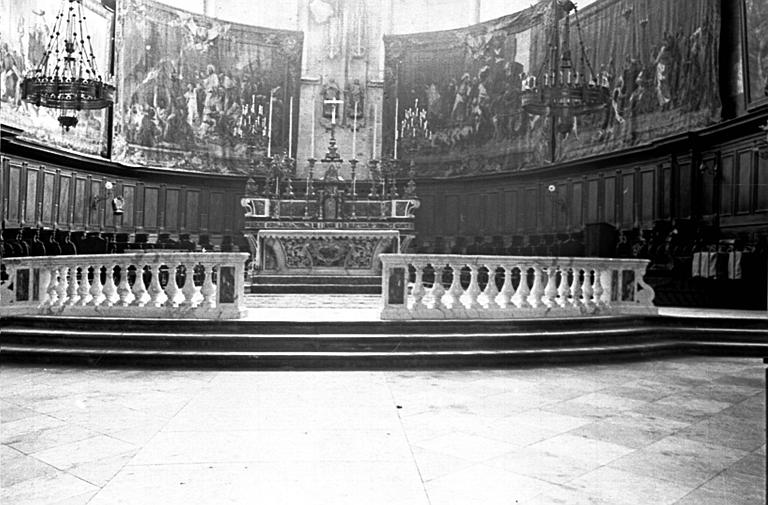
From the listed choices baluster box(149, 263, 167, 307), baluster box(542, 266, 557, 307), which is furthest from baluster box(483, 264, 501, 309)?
baluster box(149, 263, 167, 307)

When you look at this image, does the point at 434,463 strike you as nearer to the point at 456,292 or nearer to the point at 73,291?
the point at 456,292

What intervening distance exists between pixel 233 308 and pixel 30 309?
2.96 metres

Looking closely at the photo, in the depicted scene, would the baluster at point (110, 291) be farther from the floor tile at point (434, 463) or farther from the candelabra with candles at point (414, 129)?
the candelabra with candles at point (414, 129)

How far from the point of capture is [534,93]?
1248 centimetres

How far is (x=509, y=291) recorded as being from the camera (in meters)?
8.38

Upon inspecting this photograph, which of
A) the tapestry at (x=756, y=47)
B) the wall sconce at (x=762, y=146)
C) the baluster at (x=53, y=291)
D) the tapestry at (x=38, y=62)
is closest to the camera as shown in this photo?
the baluster at (x=53, y=291)

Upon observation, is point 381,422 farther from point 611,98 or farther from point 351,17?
point 351,17

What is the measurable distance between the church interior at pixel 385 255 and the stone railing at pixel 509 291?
0.05 m

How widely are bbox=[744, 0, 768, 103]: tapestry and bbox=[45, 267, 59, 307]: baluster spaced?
41.5 feet

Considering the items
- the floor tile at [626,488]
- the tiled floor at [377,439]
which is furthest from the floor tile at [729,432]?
the floor tile at [626,488]

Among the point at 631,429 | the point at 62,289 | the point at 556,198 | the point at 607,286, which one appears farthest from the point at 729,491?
the point at 556,198

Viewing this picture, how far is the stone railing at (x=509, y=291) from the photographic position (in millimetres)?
7969

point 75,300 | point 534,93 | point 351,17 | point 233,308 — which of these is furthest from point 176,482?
point 351,17

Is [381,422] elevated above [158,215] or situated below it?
below
